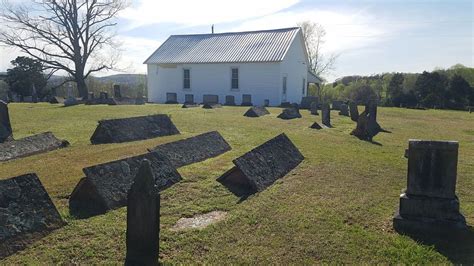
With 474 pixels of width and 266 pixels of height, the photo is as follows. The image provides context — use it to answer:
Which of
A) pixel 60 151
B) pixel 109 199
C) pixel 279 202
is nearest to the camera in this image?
pixel 109 199

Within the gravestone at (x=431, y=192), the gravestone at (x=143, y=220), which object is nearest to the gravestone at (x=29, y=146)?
the gravestone at (x=143, y=220)

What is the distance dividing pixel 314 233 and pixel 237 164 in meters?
2.16

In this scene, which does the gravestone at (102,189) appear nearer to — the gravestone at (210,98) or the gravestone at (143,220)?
the gravestone at (143,220)

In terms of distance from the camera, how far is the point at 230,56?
3388 centimetres

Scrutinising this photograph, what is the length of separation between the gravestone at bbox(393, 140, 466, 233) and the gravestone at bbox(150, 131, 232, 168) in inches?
171

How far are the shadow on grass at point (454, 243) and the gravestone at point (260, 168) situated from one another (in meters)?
2.59

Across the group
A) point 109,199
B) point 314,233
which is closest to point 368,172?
point 314,233

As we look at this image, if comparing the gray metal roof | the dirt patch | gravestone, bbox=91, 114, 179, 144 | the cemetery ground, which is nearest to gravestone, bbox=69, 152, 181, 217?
the cemetery ground

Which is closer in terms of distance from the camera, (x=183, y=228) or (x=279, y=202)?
(x=183, y=228)

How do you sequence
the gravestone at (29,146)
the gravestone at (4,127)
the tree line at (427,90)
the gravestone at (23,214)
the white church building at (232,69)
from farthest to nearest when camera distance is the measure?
1. the tree line at (427,90)
2. the white church building at (232,69)
3. the gravestone at (4,127)
4. the gravestone at (29,146)
5. the gravestone at (23,214)

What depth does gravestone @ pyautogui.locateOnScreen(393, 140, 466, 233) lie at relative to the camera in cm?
500

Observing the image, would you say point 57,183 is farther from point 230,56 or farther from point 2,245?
point 230,56

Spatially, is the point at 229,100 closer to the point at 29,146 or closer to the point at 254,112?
the point at 254,112

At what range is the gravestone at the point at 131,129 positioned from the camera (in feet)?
34.3
